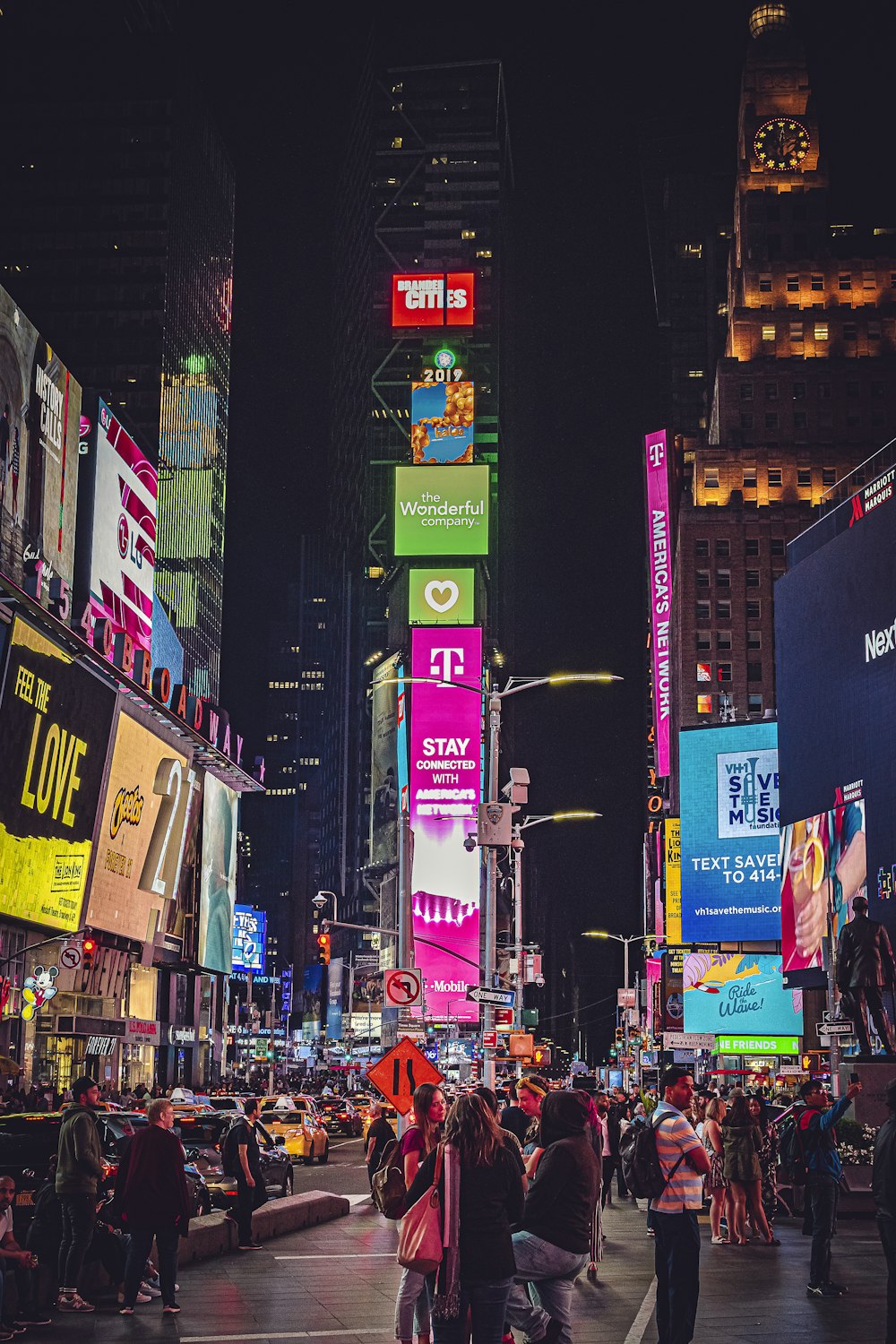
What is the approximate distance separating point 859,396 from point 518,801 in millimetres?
103169

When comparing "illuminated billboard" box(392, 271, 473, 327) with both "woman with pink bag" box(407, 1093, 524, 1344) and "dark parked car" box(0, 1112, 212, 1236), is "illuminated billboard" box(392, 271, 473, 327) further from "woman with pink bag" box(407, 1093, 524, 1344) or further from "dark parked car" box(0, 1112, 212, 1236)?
"woman with pink bag" box(407, 1093, 524, 1344)

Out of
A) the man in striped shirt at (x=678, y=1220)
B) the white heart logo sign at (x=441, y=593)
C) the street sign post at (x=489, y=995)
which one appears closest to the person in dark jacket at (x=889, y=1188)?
the man in striped shirt at (x=678, y=1220)

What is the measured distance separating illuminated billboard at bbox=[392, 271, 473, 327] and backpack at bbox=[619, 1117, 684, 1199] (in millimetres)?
155870

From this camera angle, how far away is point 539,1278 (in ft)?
33.2

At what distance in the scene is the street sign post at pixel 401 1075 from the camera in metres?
18.5

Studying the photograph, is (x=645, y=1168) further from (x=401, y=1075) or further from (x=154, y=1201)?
(x=401, y=1075)

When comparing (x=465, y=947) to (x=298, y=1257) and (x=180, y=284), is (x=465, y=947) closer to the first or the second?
(x=180, y=284)

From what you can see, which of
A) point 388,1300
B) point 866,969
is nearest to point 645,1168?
point 388,1300

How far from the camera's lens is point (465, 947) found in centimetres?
12250

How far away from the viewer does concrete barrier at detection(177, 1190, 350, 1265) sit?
19.5m

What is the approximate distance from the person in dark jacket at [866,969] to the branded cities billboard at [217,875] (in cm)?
5208

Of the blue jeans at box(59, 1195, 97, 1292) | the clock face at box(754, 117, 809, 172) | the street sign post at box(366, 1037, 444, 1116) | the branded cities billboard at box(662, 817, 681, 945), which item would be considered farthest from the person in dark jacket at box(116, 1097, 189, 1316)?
the clock face at box(754, 117, 809, 172)

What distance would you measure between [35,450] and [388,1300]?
4627 centimetres

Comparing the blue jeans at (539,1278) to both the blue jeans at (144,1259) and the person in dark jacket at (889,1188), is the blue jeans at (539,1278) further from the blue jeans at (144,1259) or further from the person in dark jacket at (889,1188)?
the blue jeans at (144,1259)
